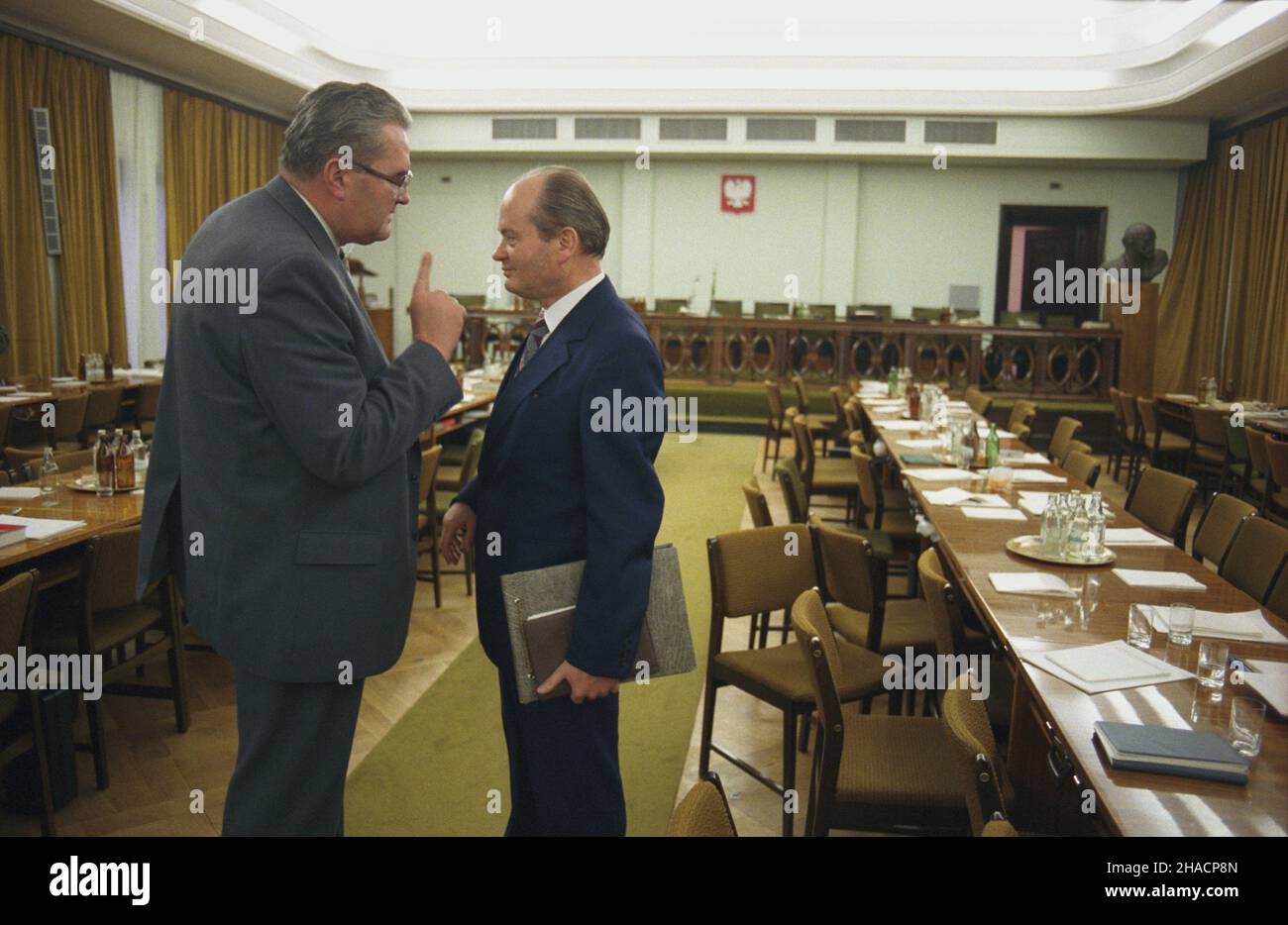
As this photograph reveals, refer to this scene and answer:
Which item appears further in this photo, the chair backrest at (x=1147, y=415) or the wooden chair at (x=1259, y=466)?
the chair backrest at (x=1147, y=415)

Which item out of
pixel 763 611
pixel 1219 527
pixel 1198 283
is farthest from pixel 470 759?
pixel 1198 283

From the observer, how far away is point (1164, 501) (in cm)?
425

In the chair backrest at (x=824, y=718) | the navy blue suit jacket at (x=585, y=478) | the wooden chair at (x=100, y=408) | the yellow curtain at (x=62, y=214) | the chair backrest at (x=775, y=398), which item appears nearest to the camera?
the navy blue suit jacket at (x=585, y=478)

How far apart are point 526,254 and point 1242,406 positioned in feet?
27.1

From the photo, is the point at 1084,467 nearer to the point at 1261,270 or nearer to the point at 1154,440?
the point at 1154,440

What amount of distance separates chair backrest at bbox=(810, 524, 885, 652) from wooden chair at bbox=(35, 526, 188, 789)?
7.11 feet

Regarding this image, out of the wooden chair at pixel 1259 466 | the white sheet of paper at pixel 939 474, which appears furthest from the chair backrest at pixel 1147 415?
the white sheet of paper at pixel 939 474

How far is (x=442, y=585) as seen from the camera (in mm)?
5566

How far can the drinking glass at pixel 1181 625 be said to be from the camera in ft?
7.59

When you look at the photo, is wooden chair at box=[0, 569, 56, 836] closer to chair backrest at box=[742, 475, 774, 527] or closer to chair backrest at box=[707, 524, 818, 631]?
chair backrest at box=[707, 524, 818, 631]

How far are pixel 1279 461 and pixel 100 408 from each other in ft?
25.2

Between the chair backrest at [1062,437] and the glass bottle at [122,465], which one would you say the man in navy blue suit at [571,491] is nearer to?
the glass bottle at [122,465]

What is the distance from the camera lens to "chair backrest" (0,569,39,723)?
8.16 feet

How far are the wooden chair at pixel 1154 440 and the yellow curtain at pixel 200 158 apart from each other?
937cm
